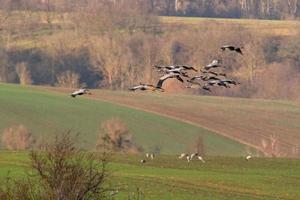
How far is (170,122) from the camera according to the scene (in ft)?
229

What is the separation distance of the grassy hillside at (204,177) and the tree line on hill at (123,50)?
45879 millimetres

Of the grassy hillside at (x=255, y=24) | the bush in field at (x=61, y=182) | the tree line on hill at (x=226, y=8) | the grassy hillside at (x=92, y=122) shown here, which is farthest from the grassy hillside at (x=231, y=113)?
the tree line on hill at (x=226, y=8)

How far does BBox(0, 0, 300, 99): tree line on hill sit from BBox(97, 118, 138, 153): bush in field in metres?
31.4

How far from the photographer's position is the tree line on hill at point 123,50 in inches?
3780

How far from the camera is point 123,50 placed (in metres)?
106

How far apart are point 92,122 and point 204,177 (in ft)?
90.2

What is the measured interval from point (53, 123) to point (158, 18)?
57404mm

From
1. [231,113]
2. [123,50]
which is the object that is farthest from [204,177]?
[123,50]

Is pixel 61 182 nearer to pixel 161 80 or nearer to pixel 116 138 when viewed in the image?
pixel 161 80

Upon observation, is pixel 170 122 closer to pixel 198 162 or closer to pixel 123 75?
pixel 198 162

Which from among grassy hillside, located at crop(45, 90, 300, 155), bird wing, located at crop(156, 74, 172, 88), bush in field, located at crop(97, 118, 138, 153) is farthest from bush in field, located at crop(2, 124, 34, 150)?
bird wing, located at crop(156, 74, 172, 88)

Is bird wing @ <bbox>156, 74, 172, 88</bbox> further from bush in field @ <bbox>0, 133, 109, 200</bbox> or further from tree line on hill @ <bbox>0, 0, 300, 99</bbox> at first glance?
tree line on hill @ <bbox>0, 0, 300, 99</bbox>

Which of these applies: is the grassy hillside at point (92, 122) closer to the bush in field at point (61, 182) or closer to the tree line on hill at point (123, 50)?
the tree line on hill at point (123, 50)

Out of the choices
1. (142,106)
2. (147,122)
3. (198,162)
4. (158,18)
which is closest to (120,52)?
(158,18)
